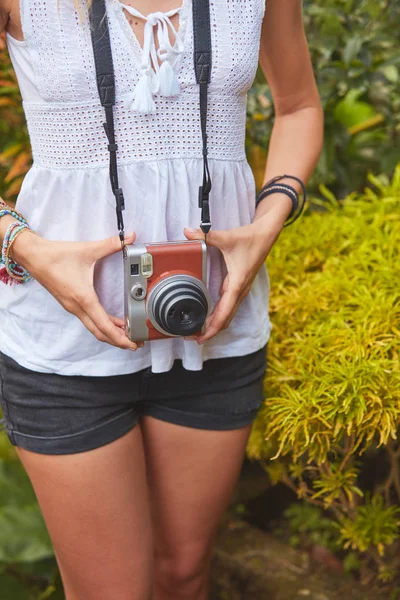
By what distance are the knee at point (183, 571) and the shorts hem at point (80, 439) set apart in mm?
327

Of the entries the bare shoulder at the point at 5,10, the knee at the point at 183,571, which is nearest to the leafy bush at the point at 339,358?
the knee at the point at 183,571

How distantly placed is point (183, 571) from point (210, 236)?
67 cm

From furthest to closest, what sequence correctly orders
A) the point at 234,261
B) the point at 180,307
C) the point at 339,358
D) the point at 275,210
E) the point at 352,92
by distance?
the point at 352,92 → the point at 339,358 → the point at 275,210 → the point at 234,261 → the point at 180,307

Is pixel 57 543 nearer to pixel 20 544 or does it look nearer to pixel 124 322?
pixel 124 322

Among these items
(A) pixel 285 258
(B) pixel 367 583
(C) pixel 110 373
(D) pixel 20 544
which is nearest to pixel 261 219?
(C) pixel 110 373

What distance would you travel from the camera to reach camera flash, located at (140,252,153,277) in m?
0.85

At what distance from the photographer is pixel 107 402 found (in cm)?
99

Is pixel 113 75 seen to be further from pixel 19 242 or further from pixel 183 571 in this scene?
pixel 183 571

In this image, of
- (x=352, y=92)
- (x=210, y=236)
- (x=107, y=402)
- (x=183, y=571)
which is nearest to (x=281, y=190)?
(x=210, y=236)

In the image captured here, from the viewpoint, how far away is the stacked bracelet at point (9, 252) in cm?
90

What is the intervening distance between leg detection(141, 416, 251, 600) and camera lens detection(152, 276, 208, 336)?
27 centimetres

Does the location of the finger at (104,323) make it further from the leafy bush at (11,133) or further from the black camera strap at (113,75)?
the leafy bush at (11,133)

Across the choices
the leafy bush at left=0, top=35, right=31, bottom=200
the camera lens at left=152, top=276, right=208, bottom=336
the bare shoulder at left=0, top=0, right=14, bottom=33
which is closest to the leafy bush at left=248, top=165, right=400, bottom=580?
the camera lens at left=152, top=276, right=208, bottom=336

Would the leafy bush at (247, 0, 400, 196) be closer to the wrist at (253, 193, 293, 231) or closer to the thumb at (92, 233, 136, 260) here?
the wrist at (253, 193, 293, 231)
